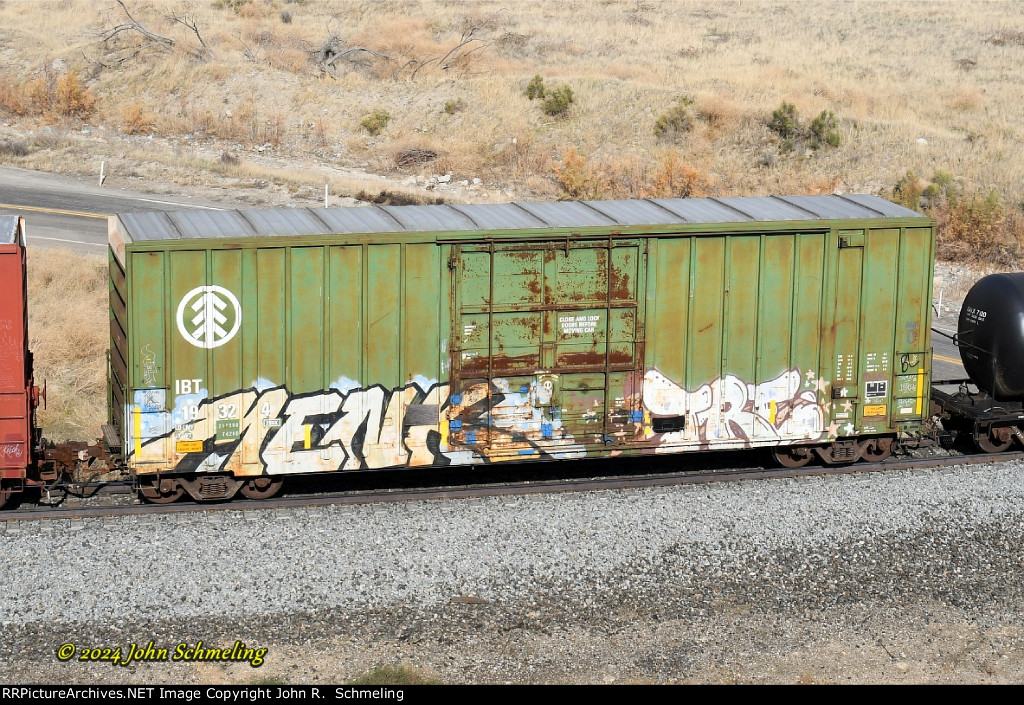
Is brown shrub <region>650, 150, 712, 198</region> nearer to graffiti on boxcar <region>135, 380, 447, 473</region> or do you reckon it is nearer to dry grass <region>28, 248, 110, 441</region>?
dry grass <region>28, 248, 110, 441</region>

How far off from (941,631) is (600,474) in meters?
5.29

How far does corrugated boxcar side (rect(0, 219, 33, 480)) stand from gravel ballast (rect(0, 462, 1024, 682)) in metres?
0.84

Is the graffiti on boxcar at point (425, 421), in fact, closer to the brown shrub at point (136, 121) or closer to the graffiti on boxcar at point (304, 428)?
the graffiti on boxcar at point (304, 428)

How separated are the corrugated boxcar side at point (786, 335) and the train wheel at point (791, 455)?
523 millimetres

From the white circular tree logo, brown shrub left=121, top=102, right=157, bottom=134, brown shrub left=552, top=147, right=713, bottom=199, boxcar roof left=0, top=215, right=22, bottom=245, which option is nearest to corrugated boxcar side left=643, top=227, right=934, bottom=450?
the white circular tree logo

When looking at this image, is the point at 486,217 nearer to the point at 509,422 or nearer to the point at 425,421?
the point at 509,422

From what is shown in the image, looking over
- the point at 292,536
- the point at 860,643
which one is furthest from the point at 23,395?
the point at 860,643

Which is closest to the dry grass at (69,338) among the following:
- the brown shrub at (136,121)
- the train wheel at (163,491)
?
the train wheel at (163,491)

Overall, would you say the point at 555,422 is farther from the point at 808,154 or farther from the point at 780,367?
the point at 808,154

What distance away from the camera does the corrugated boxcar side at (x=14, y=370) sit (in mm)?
12172

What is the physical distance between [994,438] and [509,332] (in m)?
7.65

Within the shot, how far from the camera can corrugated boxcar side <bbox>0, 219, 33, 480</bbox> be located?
39.9ft

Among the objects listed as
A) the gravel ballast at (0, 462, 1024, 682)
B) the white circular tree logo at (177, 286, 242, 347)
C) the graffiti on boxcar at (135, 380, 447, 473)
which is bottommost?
the gravel ballast at (0, 462, 1024, 682)

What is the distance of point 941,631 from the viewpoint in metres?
11.0
